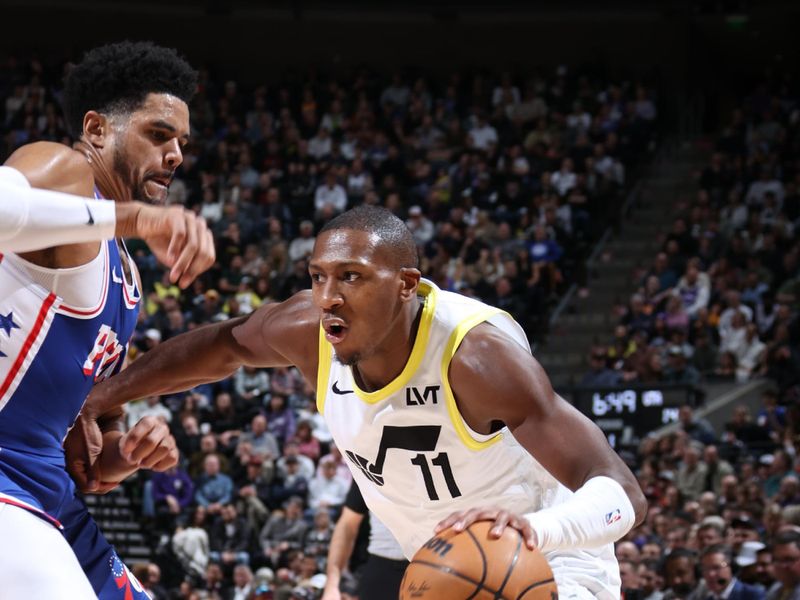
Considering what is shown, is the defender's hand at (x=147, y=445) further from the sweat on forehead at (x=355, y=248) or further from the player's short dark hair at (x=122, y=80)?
the player's short dark hair at (x=122, y=80)

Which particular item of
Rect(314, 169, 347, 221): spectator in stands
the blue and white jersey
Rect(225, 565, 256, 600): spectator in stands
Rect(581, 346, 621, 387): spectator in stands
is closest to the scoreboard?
Rect(581, 346, 621, 387): spectator in stands

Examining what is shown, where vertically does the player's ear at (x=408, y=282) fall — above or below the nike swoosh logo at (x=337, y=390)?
above

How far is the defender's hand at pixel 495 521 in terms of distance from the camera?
2.92 m

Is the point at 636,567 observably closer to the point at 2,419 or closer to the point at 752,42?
the point at 2,419

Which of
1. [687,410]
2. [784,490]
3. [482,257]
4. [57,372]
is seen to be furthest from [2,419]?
[482,257]

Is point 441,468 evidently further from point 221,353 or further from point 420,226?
point 420,226

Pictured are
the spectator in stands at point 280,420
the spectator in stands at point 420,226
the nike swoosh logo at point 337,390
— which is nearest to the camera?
the nike swoosh logo at point 337,390

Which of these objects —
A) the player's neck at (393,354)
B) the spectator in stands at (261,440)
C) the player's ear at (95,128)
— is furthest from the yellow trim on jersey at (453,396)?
the spectator in stands at (261,440)

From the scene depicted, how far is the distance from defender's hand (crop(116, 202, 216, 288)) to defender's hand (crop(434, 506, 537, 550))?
889 mm

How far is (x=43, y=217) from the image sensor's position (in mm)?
2770

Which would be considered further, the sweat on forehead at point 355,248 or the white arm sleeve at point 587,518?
the sweat on forehead at point 355,248

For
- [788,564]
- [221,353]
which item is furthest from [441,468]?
[788,564]

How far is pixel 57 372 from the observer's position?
3.24m

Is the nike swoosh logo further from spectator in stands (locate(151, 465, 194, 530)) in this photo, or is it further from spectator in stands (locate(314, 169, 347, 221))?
spectator in stands (locate(314, 169, 347, 221))
